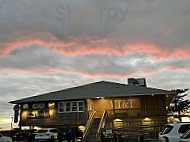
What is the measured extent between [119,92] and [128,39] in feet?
24.4

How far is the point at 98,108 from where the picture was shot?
1256 inches

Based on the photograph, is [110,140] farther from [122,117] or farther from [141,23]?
[141,23]

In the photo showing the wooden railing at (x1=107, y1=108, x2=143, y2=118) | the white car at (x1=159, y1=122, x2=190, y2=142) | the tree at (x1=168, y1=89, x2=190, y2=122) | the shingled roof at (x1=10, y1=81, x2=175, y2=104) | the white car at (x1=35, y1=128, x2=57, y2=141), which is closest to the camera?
the white car at (x1=159, y1=122, x2=190, y2=142)

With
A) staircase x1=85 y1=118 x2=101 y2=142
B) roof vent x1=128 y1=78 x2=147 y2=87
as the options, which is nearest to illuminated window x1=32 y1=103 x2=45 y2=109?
staircase x1=85 y1=118 x2=101 y2=142

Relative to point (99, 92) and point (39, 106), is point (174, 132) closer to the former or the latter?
point (99, 92)

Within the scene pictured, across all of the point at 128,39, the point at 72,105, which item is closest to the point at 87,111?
the point at 72,105

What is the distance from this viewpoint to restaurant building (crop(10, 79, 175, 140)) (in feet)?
94.8

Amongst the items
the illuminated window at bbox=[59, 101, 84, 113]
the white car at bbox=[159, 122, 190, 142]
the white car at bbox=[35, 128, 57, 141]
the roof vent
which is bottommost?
the white car at bbox=[35, 128, 57, 141]

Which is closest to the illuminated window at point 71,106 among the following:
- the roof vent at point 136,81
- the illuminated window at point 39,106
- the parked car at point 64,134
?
the illuminated window at point 39,106

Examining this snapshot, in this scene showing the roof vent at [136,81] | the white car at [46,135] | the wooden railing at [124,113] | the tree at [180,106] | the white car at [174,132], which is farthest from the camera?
the tree at [180,106]

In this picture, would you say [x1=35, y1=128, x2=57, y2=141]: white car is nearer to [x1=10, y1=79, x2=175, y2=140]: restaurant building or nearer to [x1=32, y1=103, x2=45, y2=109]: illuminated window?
[x1=10, y1=79, x2=175, y2=140]: restaurant building

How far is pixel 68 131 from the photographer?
24.2 meters

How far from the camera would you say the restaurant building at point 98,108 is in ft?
94.8

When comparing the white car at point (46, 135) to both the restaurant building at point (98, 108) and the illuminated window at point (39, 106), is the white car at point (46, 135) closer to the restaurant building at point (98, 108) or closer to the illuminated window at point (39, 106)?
the restaurant building at point (98, 108)
